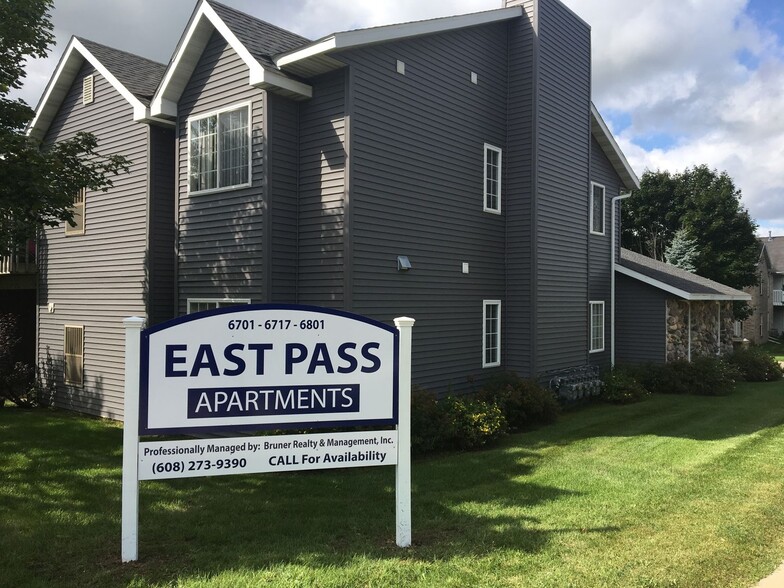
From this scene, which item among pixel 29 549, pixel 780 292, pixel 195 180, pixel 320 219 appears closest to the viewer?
pixel 29 549

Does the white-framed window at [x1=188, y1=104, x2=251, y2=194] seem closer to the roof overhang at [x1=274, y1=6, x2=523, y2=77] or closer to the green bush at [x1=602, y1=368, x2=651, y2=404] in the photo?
the roof overhang at [x1=274, y1=6, x2=523, y2=77]

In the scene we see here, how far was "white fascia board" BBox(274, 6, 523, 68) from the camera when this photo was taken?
9.74 metres

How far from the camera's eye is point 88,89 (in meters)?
14.0

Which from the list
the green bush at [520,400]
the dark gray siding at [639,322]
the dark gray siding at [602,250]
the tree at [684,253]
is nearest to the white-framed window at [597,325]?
the dark gray siding at [602,250]

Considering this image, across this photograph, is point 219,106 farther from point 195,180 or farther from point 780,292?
point 780,292

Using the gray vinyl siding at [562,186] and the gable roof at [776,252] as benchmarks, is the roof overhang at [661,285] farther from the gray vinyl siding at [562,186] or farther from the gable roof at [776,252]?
the gable roof at [776,252]

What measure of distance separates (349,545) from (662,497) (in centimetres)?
385

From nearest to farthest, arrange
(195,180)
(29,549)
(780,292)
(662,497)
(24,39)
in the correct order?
(29,549) < (662,497) < (24,39) < (195,180) < (780,292)

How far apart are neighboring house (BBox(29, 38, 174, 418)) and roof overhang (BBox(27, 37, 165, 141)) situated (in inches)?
0.9

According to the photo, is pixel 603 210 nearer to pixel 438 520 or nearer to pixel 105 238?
pixel 105 238

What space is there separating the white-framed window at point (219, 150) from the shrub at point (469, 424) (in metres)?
5.44

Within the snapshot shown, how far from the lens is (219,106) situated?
11219 mm

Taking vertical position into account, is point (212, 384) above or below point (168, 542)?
above

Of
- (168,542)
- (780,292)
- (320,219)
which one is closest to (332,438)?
(168,542)
